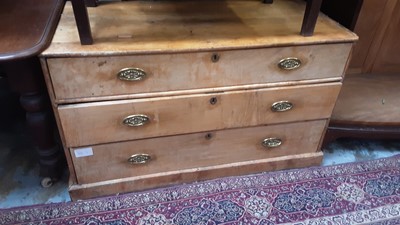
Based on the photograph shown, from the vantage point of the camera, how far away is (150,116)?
116 cm

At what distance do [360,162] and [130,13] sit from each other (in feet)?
3.89

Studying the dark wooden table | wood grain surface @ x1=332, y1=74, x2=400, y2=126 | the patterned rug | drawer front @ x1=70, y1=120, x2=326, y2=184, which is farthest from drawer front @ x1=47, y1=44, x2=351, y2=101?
the patterned rug

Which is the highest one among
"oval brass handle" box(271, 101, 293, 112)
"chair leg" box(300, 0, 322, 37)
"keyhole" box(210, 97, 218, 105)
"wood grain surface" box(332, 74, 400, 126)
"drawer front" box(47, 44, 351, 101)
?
"chair leg" box(300, 0, 322, 37)

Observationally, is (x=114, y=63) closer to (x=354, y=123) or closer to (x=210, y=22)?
(x=210, y=22)

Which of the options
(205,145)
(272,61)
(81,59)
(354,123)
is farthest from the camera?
(354,123)

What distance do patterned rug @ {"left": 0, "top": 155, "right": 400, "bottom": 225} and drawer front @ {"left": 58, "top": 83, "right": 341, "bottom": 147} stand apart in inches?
10.5

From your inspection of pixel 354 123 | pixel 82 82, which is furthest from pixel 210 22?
pixel 354 123

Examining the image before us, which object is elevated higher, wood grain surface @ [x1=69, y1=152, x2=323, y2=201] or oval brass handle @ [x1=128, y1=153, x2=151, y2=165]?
oval brass handle @ [x1=128, y1=153, x2=151, y2=165]

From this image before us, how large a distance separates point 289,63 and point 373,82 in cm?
80

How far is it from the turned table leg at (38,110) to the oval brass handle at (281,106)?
83 centimetres

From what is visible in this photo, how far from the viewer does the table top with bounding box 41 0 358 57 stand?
1030 millimetres

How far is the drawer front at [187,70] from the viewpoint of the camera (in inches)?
40.1

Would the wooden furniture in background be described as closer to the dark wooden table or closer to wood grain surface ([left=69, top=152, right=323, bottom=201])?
wood grain surface ([left=69, top=152, right=323, bottom=201])

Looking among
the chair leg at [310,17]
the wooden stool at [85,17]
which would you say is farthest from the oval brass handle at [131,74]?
the chair leg at [310,17]
